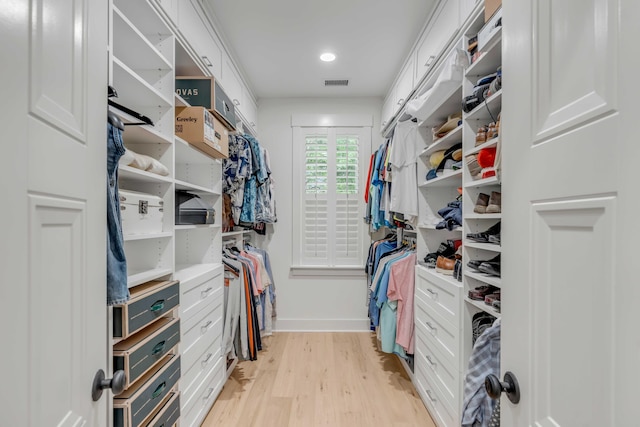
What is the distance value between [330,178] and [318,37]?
1.46m

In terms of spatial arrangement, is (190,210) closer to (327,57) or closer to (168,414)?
(168,414)

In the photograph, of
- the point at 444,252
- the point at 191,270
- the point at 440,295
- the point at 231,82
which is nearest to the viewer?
the point at 440,295

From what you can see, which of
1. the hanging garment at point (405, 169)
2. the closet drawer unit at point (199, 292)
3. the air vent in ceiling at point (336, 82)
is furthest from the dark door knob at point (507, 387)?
the air vent in ceiling at point (336, 82)

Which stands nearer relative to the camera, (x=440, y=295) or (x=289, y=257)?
(x=440, y=295)

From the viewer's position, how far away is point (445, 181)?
6.18 feet

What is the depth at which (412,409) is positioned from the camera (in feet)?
6.49

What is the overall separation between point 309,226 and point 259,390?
1665 mm

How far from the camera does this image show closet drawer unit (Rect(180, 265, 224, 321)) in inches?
60.9

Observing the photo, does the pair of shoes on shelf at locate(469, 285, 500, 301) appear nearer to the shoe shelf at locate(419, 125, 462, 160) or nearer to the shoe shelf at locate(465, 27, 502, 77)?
the shoe shelf at locate(419, 125, 462, 160)

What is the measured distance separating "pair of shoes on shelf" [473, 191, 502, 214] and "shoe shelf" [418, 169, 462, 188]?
238mm

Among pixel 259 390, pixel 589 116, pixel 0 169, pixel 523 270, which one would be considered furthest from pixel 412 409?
pixel 0 169

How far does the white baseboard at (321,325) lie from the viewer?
329cm

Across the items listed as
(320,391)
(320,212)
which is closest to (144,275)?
(320,391)

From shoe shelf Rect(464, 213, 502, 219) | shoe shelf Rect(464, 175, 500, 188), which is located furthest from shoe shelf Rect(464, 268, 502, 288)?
shoe shelf Rect(464, 175, 500, 188)
